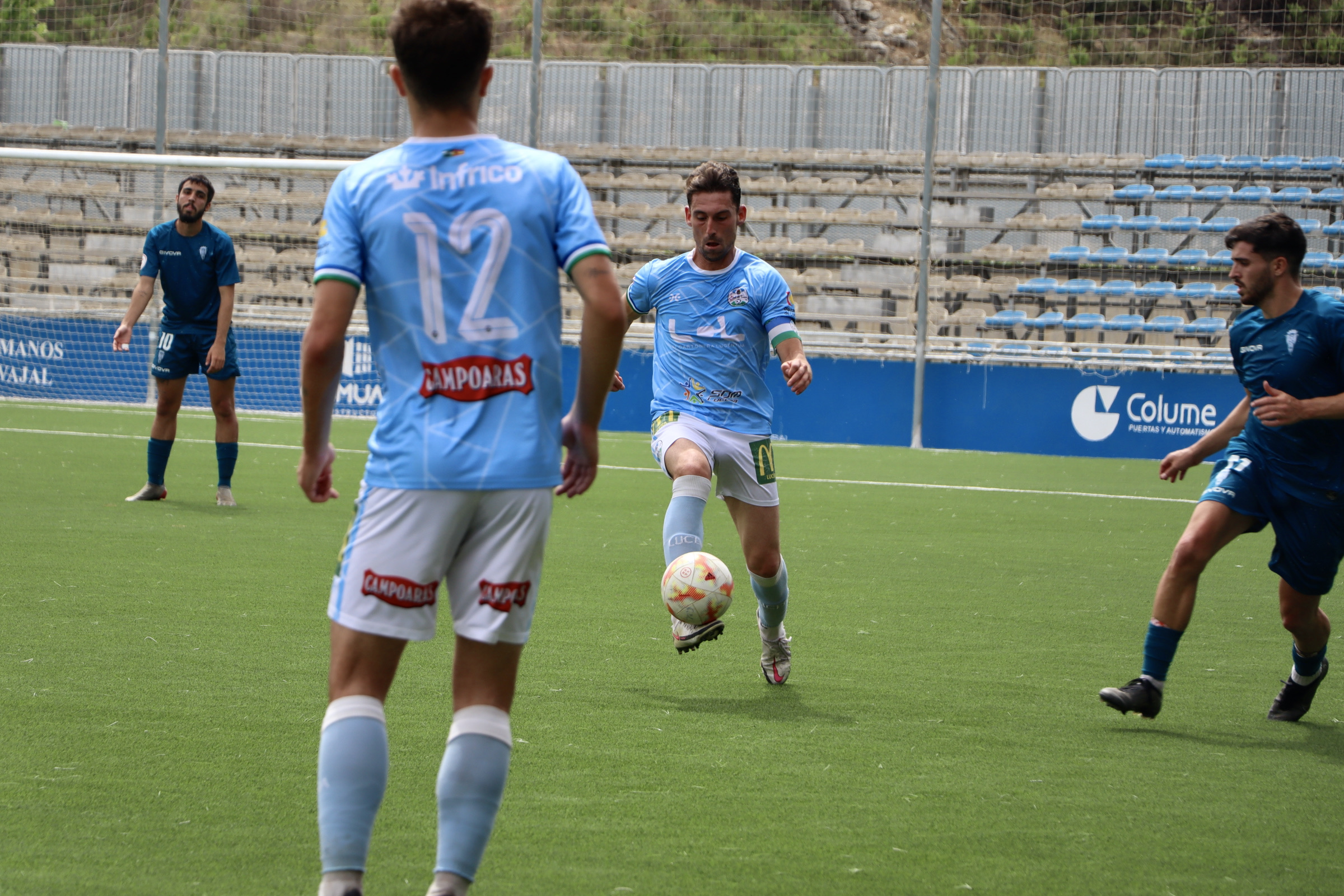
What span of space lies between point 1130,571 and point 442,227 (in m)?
6.63

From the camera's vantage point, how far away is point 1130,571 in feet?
27.1

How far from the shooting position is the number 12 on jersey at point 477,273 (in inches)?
102

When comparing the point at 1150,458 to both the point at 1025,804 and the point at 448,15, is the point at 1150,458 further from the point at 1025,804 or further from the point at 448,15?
the point at 448,15

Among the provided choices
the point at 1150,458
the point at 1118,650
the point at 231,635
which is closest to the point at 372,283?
the point at 231,635

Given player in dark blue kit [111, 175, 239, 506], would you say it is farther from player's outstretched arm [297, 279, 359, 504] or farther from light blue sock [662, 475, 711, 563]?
player's outstretched arm [297, 279, 359, 504]

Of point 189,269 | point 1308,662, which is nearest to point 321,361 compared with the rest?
point 1308,662

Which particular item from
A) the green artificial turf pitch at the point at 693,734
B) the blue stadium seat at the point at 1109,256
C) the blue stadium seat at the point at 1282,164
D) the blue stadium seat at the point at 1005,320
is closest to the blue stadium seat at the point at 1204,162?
the blue stadium seat at the point at 1282,164

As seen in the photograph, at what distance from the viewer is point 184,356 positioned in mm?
9312

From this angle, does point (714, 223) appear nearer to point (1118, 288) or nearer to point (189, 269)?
point (189, 269)

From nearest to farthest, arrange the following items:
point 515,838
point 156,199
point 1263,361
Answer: point 515,838, point 1263,361, point 156,199

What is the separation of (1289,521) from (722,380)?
7.10ft

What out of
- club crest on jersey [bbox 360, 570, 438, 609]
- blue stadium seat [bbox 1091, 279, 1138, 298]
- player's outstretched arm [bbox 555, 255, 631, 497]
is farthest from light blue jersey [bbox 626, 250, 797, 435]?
blue stadium seat [bbox 1091, 279, 1138, 298]

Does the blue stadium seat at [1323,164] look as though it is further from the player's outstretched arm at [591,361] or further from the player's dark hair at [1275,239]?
the player's outstretched arm at [591,361]

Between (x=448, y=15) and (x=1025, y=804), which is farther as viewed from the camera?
(x=1025, y=804)
